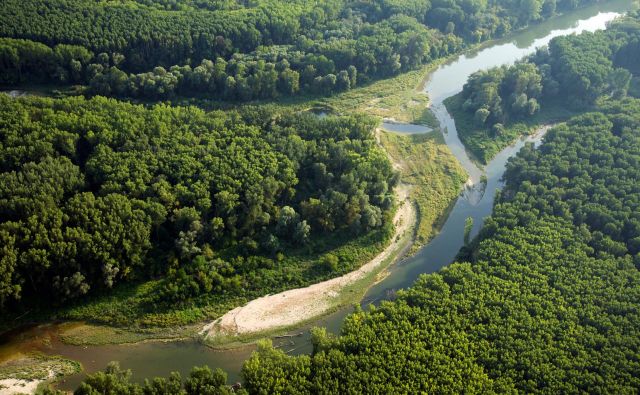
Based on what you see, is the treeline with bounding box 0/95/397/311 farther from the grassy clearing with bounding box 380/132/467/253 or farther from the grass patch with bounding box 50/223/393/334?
the grassy clearing with bounding box 380/132/467/253

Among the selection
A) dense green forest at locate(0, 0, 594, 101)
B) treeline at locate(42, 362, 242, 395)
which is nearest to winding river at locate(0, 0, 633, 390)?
treeline at locate(42, 362, 242, 395)

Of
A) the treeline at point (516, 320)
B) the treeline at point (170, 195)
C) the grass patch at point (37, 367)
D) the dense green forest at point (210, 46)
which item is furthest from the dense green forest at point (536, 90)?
the grass patch at point (37, 367)

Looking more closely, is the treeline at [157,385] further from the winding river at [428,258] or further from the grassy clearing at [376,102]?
the grassy clearing at [376,102]

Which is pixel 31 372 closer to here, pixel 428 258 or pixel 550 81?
pixel 428 258

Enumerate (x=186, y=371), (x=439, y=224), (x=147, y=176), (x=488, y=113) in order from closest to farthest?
1. (x=186, y=371)
2. (x=147, y=176)
3. (x=439, y=224)
4. (x=488, y=113)

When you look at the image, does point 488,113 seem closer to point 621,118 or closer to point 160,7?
point 621,118

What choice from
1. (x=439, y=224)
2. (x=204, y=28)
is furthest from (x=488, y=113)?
(x=204, y=28)

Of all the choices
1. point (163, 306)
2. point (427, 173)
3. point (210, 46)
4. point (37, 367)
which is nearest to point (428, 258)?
point (427, 173)
